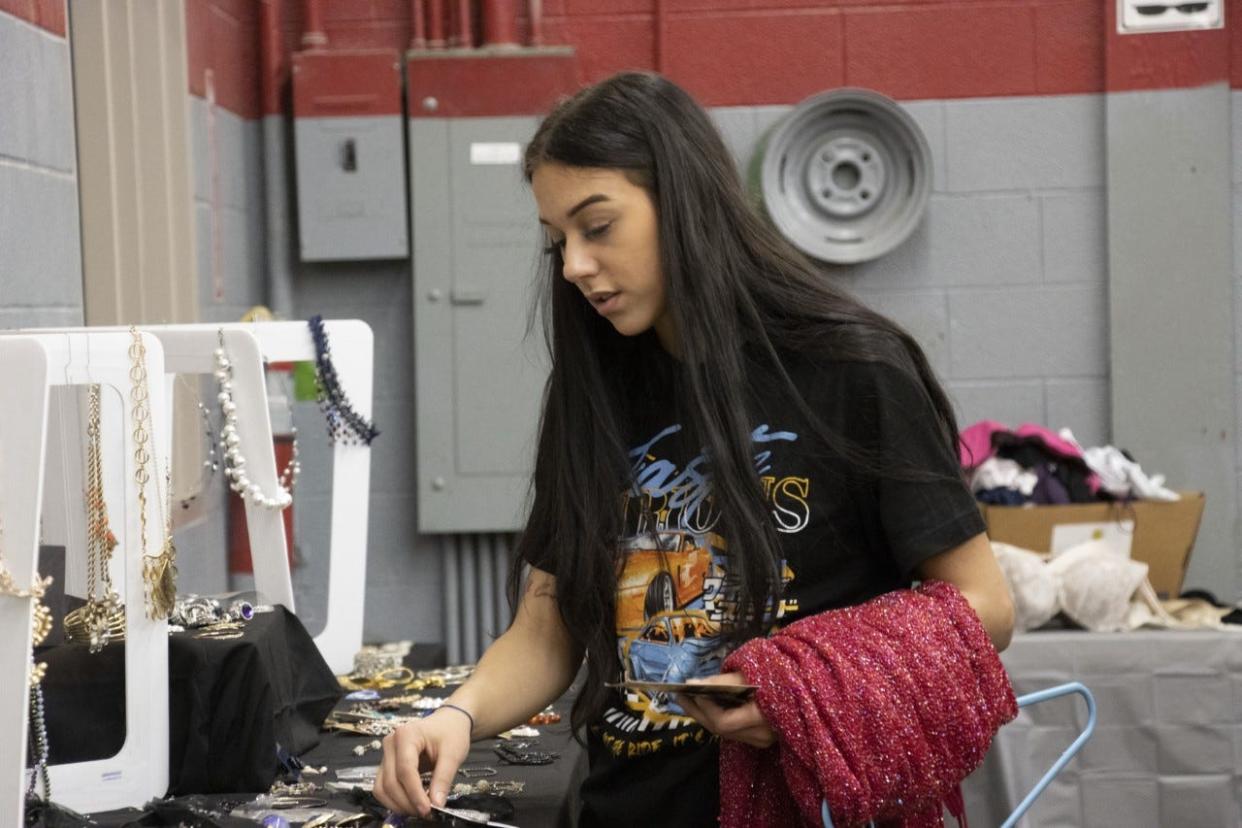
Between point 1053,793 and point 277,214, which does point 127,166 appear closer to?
point 277,214

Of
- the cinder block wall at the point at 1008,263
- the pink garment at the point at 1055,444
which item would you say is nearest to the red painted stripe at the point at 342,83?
the cinder block wall at the point at 1008,263

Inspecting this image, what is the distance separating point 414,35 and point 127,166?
122 cm

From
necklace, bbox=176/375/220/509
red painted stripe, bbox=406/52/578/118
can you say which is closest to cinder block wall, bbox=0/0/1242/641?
red painted stripe, bbox=406/52/578/118

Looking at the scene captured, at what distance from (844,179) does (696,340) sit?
8.74ft

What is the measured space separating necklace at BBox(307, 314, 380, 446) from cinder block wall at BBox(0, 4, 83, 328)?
514 millimetres

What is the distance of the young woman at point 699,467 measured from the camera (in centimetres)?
132

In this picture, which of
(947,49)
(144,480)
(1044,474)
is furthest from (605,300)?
(947,49)

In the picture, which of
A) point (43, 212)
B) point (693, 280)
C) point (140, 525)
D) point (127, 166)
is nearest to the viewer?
point (693, 280)

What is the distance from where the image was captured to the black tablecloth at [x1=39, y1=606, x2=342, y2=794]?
1.54 metres

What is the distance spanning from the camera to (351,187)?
12.4 feet

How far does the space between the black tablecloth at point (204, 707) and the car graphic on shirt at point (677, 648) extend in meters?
0.53

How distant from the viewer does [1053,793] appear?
303 centimetres

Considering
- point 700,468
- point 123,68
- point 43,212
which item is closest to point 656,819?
point 700,468

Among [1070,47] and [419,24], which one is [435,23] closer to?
[419,24]
